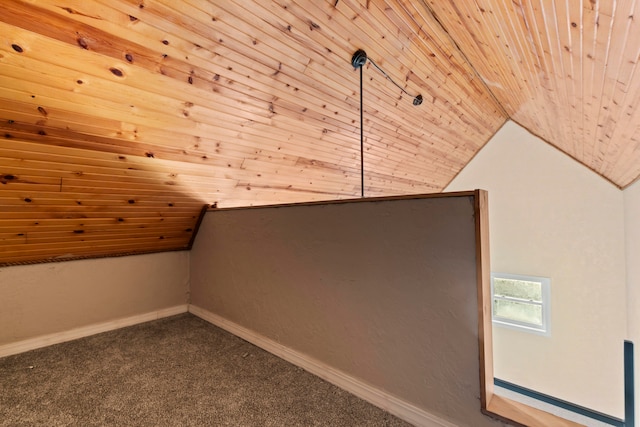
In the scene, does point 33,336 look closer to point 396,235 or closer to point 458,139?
point 396,235

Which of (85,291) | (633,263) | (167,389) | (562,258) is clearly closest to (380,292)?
(167,389)

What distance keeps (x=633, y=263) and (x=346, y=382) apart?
3.39 metres

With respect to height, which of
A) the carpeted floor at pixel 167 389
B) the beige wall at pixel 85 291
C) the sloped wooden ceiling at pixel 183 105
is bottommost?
the carpeted floor at pixel 167 389

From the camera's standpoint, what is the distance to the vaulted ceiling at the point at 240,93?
4.24ft

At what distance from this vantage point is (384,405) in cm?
159

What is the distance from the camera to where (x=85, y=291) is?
261 cm

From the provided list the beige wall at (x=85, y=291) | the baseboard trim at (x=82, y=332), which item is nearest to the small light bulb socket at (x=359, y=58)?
the beige wall at (x=85, y=291)

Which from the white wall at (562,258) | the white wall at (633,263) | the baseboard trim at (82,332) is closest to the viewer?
the baseboard trim at (82,332)

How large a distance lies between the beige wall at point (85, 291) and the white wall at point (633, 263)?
4.65m

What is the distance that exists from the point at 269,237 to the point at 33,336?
2.08 m

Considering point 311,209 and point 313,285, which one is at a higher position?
point 311,209

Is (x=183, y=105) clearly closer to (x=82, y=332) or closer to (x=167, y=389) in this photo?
(x=167, y=389)

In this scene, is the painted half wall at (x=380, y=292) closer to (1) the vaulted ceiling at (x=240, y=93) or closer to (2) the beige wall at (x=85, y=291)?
(1) the vaulted ceiling at (x=240, y=93)

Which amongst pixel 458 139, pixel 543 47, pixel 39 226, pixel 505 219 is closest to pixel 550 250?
pixel 505 219
